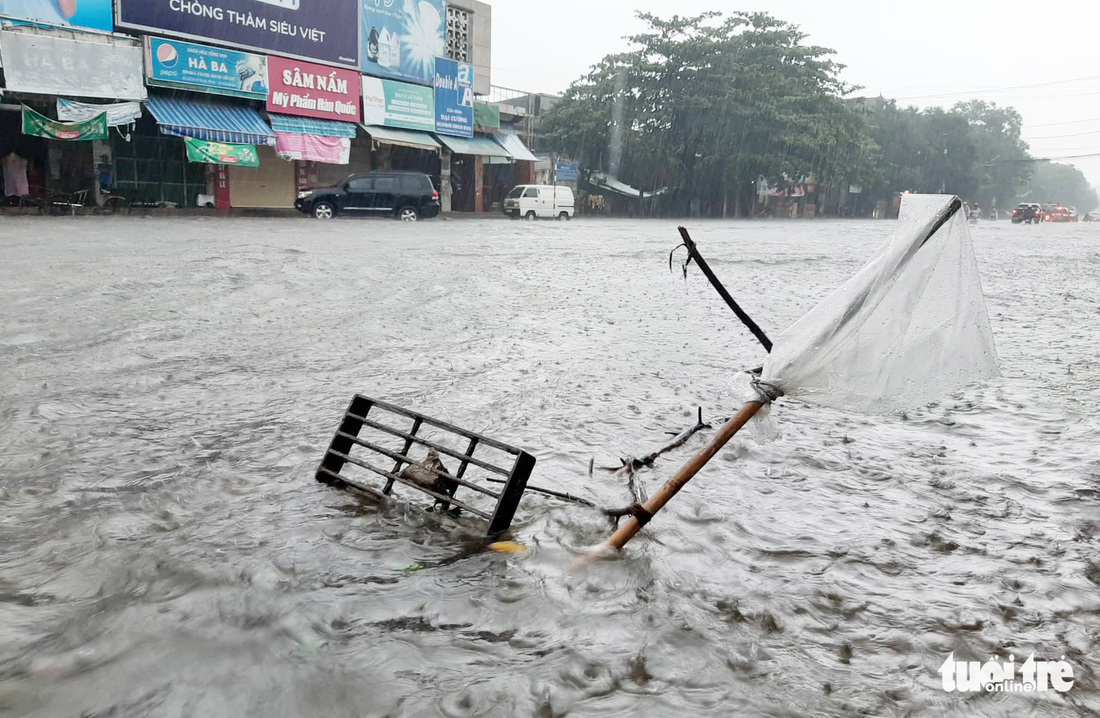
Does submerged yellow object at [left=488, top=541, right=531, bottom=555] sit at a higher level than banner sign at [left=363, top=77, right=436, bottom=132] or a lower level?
lower

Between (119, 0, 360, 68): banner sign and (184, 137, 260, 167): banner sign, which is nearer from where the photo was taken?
(119, 0, 360, 68): banner sign

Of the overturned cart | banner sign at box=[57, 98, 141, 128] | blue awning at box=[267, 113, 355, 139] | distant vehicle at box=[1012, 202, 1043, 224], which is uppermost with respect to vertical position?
blue awning at box=[267, 113, 355, 139]

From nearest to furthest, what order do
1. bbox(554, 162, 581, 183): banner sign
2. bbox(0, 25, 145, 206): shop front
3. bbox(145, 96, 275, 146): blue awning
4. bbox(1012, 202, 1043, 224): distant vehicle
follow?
bbox(0, 25, 145, 206): shop front → bbox(145, 96, 275, 146): blue awning → bbox(554, 162, 581, 183): banner sign → bbox(1012, 202, 1043, 224): distant vehicle

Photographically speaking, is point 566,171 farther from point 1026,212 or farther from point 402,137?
point 1026,212

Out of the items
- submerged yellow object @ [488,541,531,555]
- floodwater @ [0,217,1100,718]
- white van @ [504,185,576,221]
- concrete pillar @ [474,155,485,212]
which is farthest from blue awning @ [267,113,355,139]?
submerged yellow object @ [488,541,531,555]

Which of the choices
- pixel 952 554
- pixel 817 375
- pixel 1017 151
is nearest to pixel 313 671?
pixel 817 375

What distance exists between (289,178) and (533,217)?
28.7 ft

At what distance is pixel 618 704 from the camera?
1.97m

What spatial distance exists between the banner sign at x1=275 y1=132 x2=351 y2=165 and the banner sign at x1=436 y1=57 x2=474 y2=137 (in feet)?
15.5

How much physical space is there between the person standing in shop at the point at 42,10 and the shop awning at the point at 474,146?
11915mm

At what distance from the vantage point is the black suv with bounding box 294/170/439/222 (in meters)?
23.3

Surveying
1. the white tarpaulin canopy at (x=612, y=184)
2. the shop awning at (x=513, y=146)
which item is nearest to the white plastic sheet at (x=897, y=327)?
the shop awning at (x=513, y=146)

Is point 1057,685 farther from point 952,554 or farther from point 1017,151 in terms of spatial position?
point 1017,151

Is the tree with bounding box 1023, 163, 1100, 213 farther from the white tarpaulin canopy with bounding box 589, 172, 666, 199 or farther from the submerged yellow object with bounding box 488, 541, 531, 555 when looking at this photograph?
the submerged yellow object with bounding box 488, 541, 531, 555
